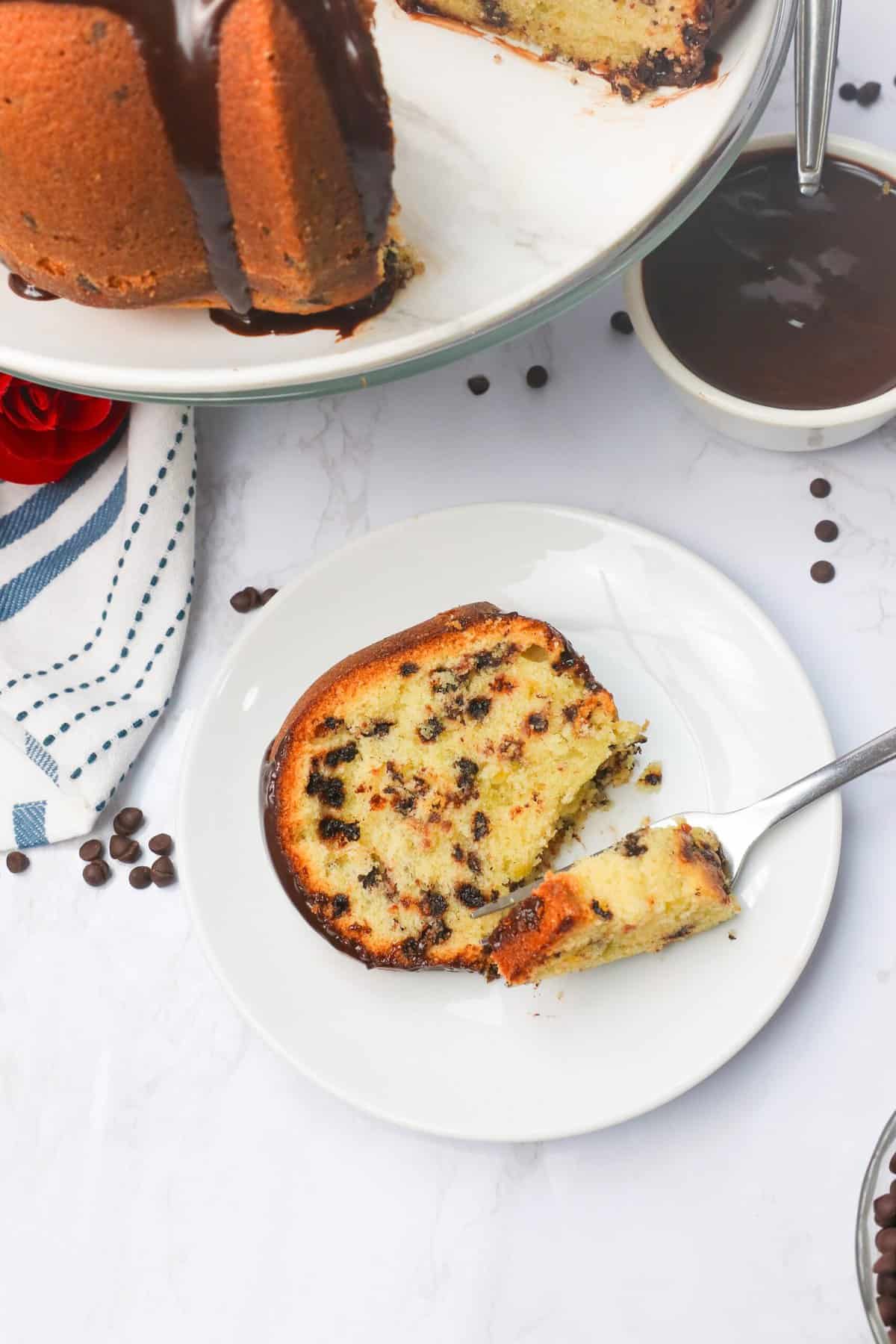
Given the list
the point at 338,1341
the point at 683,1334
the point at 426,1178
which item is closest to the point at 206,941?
the point at 426,1178

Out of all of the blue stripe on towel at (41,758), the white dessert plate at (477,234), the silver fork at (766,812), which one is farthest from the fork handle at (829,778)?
the blue stripe on towel at (41,758)

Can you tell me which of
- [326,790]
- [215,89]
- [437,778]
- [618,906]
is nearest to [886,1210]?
[618,906]

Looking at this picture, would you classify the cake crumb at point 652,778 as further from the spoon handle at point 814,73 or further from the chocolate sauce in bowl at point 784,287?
the spoon handle at point 814,73

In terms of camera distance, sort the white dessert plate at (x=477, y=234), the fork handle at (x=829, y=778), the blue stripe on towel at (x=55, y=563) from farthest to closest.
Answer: the blue stripe on towel at (x=55, y=563)
the fork handle at (x=829, y=778)
the white dessert plate at (x=477, y=234)

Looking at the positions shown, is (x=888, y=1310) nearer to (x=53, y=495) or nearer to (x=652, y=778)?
(x=652, y=778)

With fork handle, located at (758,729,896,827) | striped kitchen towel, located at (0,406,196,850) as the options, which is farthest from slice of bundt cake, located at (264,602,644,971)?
striped kitchen towel, located at (0,406,196,850)
